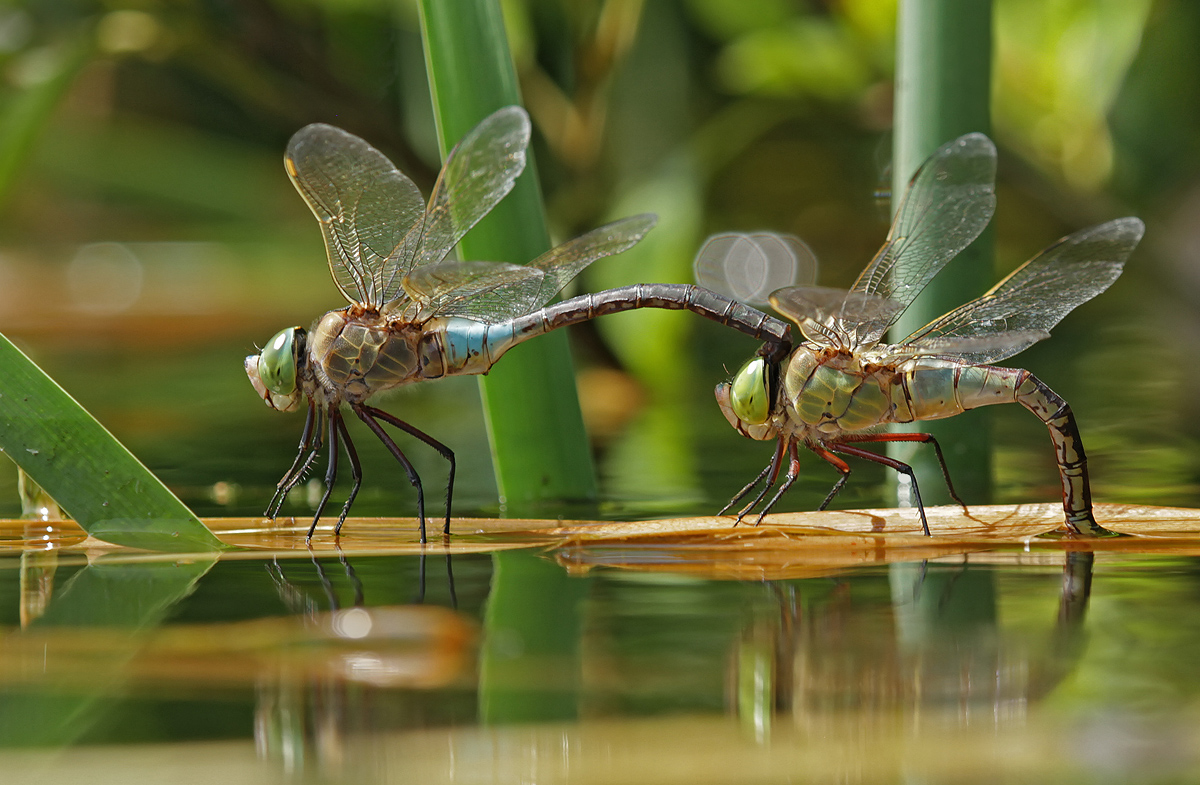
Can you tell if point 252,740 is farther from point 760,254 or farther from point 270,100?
point 760,254

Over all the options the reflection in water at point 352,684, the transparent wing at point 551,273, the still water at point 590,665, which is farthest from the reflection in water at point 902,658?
the transparent wing at point 551,273

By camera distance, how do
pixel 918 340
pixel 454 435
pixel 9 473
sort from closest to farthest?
1. pixel 918 340
2. pixel 9 473
3. pixel 454 435

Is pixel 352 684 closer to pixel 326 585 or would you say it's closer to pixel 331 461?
pixel 326 585

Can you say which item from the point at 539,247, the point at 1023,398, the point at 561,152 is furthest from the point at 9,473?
the point at 561,152

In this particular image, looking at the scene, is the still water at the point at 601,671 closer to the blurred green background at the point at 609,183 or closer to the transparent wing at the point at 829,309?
the transparent wing at the point at 829,309

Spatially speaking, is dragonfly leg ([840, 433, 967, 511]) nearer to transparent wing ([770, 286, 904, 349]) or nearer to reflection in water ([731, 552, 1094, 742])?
transparent wing ([770, 286, 904, 349])

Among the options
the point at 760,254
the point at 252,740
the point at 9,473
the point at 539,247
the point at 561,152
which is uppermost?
the point at 561,152

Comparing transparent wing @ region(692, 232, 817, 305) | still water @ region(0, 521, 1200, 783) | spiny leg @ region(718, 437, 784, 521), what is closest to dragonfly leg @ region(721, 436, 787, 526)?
spiny leg @ region(718, 437, 784, 521)
